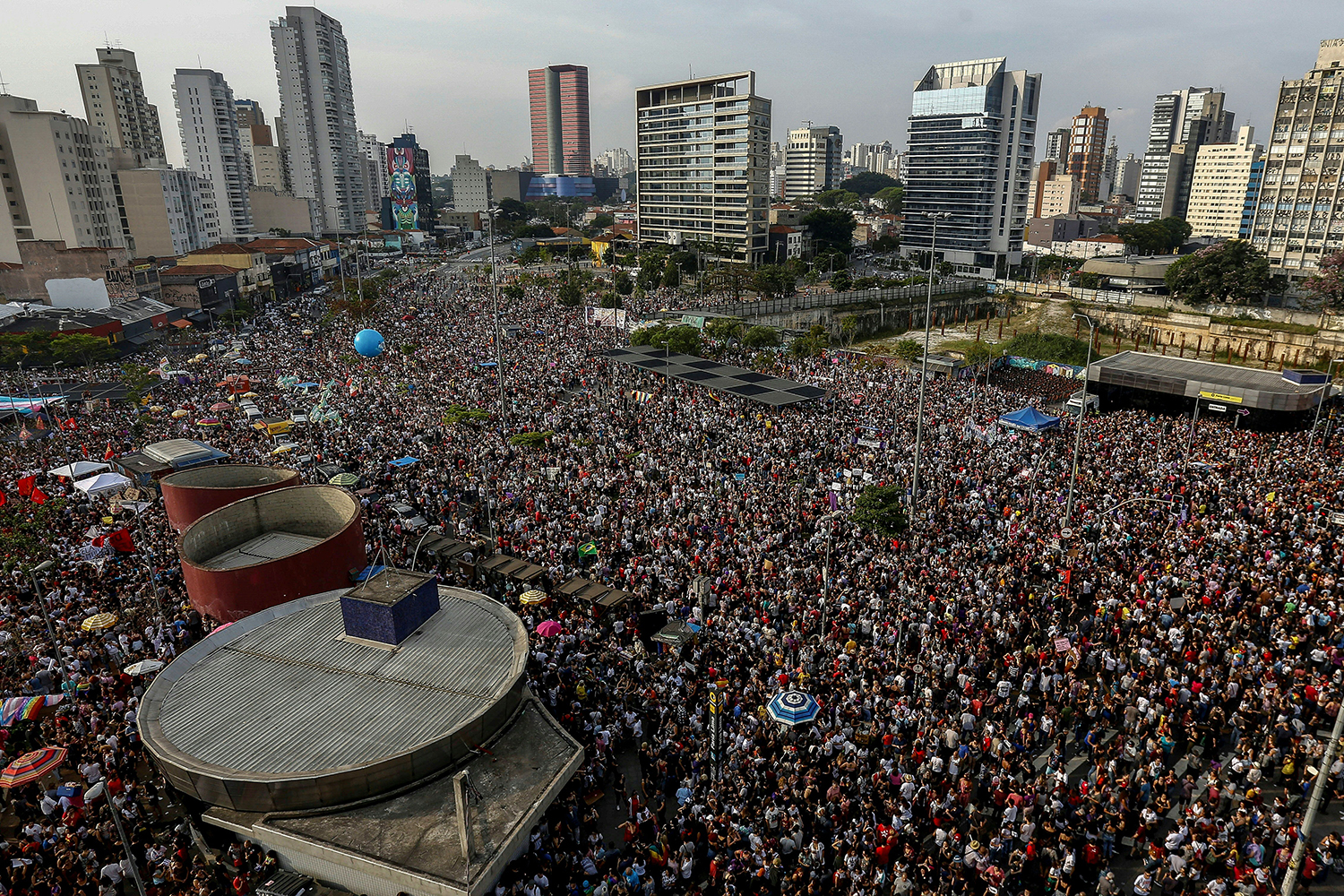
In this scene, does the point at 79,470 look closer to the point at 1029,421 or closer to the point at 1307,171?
the point at 1029,421

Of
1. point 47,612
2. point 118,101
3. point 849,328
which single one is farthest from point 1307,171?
point 118,101

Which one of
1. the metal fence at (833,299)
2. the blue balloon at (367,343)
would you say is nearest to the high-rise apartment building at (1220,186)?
the metal fence at (833,299)

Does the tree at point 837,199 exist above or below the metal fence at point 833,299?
above

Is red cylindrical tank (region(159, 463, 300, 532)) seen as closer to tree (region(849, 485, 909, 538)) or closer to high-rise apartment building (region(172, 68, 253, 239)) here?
tree (region(849, 485, 909, 538))

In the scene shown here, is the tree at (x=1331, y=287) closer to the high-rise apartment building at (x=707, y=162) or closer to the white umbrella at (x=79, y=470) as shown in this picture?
the high-rise apartment building at (x=707, y=162)

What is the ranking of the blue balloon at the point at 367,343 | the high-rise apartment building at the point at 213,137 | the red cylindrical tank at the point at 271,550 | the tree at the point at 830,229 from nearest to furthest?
1. the red cylindrical tank at the point at 271,550
2. the blue balloon at the point at 367,343
3. the tree at the point at 830,229
4. the high-rise apartment building at the point at 213,137

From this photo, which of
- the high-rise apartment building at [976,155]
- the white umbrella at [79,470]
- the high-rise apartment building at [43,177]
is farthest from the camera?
the high-rise apartment building at [976,155]
